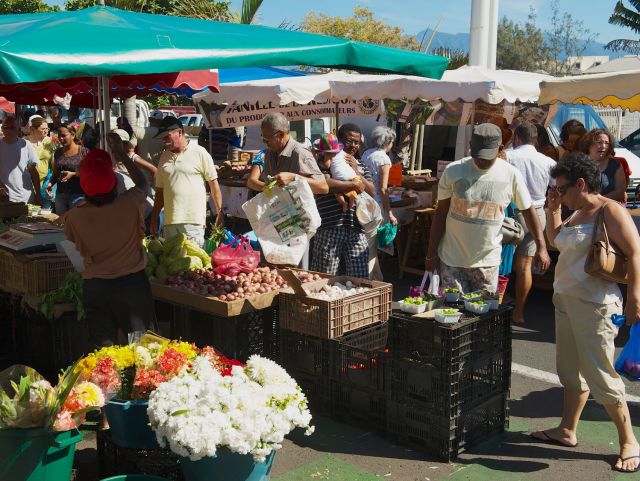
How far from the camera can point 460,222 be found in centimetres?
540

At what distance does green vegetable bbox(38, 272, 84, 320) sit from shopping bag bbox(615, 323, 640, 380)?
3864 mm

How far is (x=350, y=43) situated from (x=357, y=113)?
Answer: 29.5 feet

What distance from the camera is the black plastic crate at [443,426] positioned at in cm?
443

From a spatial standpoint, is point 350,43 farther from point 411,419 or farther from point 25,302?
point 25,302

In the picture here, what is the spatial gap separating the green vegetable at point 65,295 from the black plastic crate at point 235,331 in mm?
761

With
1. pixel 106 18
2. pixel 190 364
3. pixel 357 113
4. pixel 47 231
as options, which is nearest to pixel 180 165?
pixel 47 231

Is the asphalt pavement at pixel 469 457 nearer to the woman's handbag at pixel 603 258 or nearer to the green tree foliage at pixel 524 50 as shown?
the woman's handbag at pixel 603 258

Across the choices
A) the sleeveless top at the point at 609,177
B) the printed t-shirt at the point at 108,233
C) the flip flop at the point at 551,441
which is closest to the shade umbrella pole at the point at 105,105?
the printed t-shirt at the point at 108,233

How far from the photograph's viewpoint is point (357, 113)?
13953 mm

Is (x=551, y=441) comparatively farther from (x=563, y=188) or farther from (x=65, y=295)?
(x=65, y=295)

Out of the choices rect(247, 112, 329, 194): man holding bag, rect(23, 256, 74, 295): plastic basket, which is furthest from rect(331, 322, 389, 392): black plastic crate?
rect(23, 256, 74, 295): plastic basket

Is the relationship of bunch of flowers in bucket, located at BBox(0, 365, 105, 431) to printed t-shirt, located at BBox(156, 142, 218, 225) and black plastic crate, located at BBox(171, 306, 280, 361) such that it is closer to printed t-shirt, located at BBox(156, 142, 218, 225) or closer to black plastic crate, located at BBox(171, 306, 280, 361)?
black plastic crate, located at BBox(171, 306, 280, 361)

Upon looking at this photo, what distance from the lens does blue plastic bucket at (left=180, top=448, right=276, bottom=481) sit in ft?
11.2

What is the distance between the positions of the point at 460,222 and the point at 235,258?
6.01 feet
